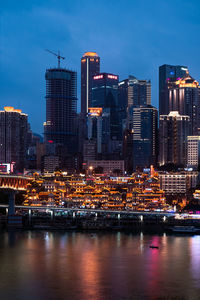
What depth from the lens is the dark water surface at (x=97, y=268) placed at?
173ft

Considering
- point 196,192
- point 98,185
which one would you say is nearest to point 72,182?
point 98,185

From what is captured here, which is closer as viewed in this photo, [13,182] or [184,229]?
[184,229]

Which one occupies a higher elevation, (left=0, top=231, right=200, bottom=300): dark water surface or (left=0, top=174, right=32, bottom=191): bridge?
(left=0, top=174, right=32, bottom=191): bridge

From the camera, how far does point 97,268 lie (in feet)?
209

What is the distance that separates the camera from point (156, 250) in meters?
75.9

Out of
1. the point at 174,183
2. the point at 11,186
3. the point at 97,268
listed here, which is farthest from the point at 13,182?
the point at 174,183

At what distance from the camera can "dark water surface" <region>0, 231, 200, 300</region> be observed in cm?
5278

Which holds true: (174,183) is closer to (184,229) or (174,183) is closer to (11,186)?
(184,229)

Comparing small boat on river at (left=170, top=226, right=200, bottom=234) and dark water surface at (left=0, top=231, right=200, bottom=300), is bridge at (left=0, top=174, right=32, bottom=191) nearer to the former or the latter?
dark water surface at (left=0, top=231, right=200, bottom=300)

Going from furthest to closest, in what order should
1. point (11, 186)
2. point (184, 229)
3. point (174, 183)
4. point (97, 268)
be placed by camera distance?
point (174, 183)
point (11, 186)
point (184, 229)
point (97, 268)

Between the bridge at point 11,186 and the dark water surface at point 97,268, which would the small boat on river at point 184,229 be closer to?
the dark water surface at point 97,268

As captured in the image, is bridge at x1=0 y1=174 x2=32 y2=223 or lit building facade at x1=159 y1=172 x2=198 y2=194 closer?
bridge at x1=0 y1=174 x2=32 y2=223

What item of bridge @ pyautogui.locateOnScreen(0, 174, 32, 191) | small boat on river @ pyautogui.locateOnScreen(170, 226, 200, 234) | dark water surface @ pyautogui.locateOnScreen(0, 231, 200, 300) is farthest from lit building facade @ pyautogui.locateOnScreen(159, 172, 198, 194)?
dark water surface @ pyautogui.locateOnScreen(0, 231, 200, 300)

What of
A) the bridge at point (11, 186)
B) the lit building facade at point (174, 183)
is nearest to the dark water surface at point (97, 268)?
the bridge at point (11, 186)
